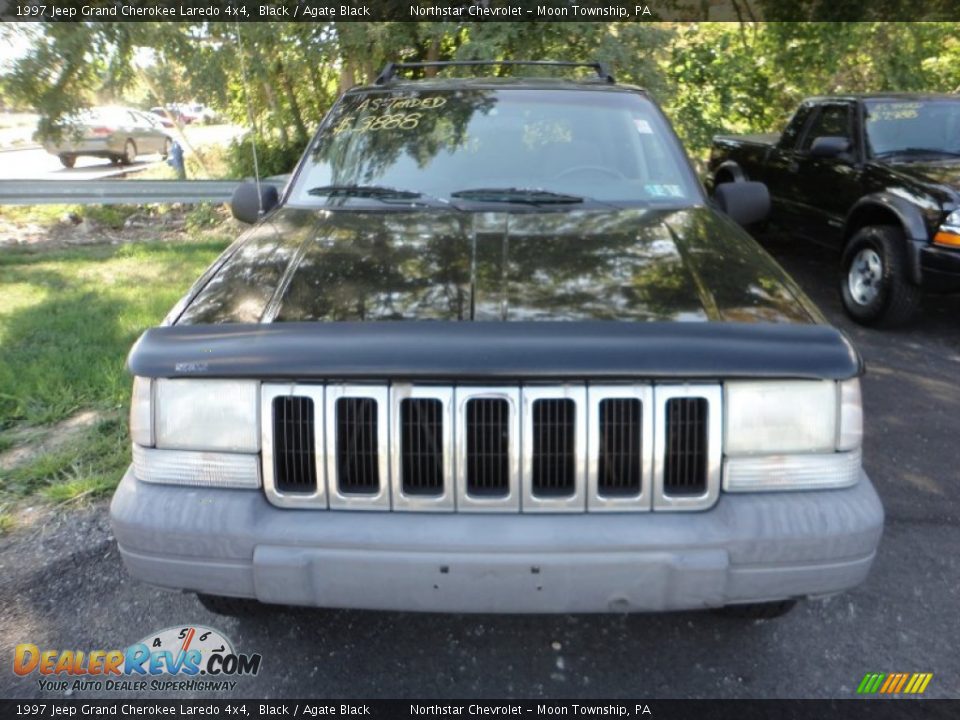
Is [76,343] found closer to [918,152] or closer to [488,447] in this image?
[488,447]

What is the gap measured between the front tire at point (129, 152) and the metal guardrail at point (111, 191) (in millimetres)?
11285

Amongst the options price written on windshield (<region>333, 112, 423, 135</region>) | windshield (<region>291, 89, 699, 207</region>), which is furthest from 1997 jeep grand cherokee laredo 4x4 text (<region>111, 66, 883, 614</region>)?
price written on windshield (<region>333, 112, 423, 135</region>)

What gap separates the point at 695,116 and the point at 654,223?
8144 millimetres

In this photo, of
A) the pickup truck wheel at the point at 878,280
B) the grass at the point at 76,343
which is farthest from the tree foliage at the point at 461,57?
the pickup truck wheel at the point at 878,280

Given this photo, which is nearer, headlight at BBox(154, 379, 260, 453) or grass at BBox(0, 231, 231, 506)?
headlight at BBox(154, 379, 260, 453)

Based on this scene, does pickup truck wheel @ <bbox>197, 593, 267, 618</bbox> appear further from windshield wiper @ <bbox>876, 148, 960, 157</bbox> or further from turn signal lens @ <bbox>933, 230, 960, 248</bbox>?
windshield wiper @ <bbox>876, 148, 960, 157</bbox>

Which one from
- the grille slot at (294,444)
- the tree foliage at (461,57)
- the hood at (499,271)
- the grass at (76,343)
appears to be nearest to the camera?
the grille slot at (294,444)

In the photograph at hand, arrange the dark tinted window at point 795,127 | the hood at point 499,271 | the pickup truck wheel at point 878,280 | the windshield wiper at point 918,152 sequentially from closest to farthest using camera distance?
the hood at point 499,271 → the pickup truck wheel at point 878,280 → the windshield wiper at point 918,152 → the dark tinted window at point 795,127

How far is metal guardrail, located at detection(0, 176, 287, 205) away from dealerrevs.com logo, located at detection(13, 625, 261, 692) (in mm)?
6715

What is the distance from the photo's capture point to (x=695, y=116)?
10.5 meters

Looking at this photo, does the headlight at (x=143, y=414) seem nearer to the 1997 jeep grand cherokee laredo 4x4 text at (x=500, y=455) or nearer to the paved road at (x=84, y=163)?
the 1997 jeep grand cherokee laredo 4x4 text at (x=500, y=455)

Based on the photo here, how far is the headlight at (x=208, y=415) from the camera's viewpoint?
2.19m

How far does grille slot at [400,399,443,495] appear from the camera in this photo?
2.16 meters

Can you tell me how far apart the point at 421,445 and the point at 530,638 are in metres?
0.99
